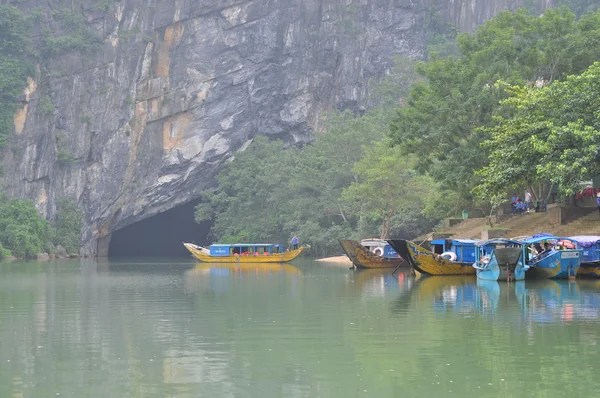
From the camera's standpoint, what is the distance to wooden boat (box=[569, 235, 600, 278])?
27.8m

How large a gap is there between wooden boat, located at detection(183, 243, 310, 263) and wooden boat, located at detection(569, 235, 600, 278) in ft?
78.6

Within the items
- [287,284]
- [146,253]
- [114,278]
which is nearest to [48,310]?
[287,284]

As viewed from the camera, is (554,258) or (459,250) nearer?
(554,258)

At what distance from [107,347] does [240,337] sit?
212cm

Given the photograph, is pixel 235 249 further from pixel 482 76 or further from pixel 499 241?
pixel 499 241

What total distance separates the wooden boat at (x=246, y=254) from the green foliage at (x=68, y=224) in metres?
17.1

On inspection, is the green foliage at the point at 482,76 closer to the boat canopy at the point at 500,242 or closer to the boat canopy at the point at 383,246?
the boat canopy at the point at 383,246

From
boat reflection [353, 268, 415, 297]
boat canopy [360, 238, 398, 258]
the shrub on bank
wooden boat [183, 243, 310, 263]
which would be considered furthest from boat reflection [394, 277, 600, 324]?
the shrub on bank

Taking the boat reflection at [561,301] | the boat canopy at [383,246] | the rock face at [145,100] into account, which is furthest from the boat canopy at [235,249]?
the boat reflection at [561,301]

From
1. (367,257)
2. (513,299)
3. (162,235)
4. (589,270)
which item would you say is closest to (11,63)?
(162,235)

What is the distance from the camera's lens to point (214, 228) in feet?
226

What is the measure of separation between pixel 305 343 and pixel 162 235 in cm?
6591

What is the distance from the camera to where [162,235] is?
7894cm

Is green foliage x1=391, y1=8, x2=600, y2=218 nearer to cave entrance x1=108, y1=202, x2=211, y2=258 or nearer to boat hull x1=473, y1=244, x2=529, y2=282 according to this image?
boat hull x1=473, y1=244, x2=529, y2=282
